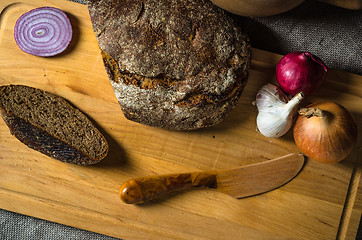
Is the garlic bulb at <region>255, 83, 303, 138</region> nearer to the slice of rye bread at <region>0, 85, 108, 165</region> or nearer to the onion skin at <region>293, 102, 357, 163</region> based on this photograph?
the onion skin at <region>293, 102, 357, 163</region>

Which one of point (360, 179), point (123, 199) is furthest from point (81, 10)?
point (360, 179)

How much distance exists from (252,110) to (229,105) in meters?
0.23

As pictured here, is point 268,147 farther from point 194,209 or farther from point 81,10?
point 81,10

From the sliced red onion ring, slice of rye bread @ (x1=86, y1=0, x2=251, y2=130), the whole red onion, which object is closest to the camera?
slice of rye bread @ (x1=86, y1=0, x2=251, y2=130)

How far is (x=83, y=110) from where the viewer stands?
1.81 metres

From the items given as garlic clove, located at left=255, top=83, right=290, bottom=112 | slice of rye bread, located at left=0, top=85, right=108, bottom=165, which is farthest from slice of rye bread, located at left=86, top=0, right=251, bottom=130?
slice of rye bread, located at left=0, top=85, right=108, bottom=165

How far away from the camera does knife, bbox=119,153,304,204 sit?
5.58 ft

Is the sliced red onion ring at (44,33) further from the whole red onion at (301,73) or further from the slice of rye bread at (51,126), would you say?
the whole red onion at (301,73)

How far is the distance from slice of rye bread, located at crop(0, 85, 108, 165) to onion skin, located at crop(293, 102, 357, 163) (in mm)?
1030

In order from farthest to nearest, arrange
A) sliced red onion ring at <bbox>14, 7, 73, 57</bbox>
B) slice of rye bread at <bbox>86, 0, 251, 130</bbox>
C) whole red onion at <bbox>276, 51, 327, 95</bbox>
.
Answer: sliced red onion ring at <bbox>14, 7, 73, 57</bbox>, whole red onion at <bbox>276, 51, 327, 95</bbox>, slice of rye bread at <bbox>86, 0, 251, 130</bbox>

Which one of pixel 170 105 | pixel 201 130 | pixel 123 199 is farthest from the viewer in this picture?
pixel 201 130

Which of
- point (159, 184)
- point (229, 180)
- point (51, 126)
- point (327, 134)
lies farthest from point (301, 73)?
point (51, 126)

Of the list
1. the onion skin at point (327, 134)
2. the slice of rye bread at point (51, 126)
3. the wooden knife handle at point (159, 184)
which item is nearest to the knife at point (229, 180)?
the wooden knife handle at point (159, 184)

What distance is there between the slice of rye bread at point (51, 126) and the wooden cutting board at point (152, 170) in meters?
0.07
